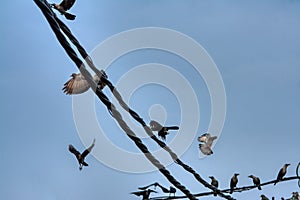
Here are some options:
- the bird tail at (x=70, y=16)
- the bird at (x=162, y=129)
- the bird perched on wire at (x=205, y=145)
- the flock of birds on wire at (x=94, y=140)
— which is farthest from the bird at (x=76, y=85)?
the bird perched on wire at (x=205, y=145)

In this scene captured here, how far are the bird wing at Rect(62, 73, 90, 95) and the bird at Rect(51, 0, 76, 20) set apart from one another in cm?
24

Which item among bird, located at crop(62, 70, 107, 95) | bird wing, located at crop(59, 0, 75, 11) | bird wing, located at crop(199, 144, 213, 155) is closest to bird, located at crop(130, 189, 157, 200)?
bird, located at crop(62, 70, 107, 95)

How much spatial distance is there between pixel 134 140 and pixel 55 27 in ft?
1.58

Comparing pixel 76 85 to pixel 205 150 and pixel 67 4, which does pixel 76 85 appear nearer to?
pixel 67 4

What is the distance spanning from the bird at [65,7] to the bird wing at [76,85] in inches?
9.3

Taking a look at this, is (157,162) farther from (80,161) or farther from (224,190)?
(224,190)

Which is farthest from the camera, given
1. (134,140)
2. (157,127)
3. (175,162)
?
(157,127)

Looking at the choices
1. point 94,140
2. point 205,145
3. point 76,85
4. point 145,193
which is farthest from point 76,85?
point 205,145

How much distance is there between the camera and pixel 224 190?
9.07 feet

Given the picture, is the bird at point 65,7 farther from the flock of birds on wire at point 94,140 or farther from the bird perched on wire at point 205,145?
the bird perched on wire at point 205,145

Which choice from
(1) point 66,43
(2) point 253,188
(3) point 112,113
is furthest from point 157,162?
(2) point 253,188

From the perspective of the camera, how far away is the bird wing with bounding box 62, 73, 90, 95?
5.91 ft

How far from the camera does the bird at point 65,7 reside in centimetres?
170

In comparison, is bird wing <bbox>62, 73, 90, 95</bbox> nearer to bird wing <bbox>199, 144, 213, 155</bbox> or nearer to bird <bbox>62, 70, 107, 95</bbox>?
bird <bbox>62, 70, 107, 95</bbox>
